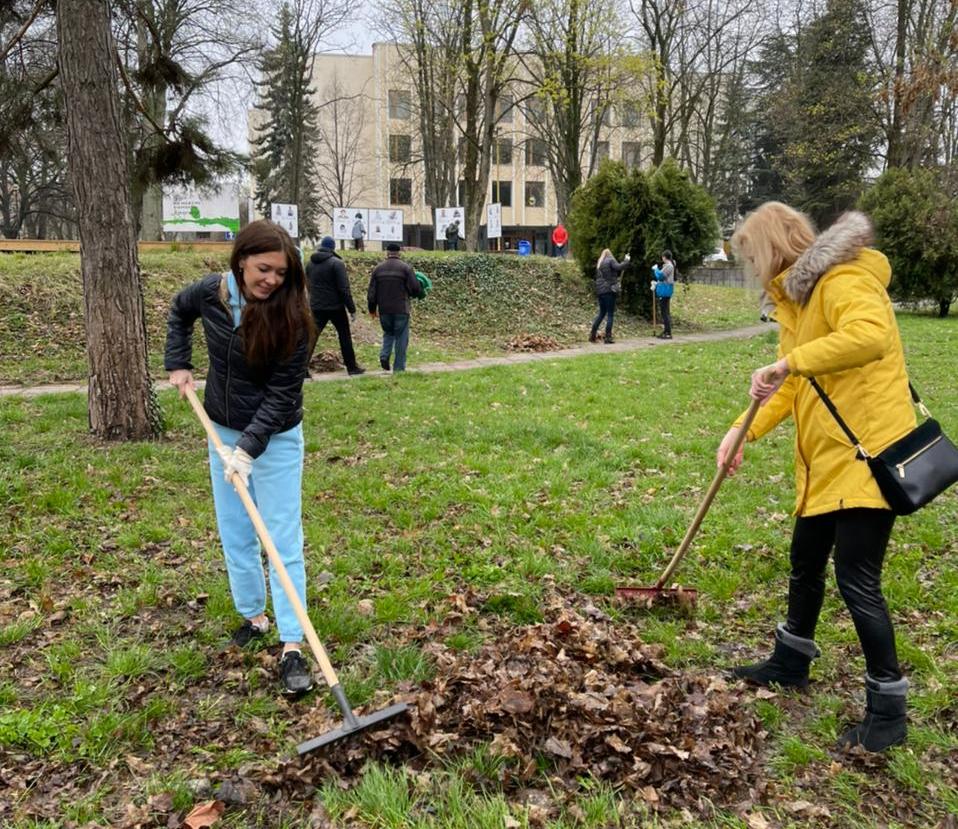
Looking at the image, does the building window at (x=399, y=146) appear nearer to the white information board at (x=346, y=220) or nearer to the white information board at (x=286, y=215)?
the white information board at (x=346, y=220)

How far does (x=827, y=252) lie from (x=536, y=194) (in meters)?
56.6

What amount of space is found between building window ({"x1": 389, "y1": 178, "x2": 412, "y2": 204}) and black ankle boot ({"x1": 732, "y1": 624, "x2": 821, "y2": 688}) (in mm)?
52998

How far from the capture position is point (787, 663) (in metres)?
3.50

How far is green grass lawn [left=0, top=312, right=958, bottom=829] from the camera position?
110 inches

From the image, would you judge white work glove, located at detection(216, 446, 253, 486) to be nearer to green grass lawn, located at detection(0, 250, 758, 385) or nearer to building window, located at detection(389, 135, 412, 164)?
green grass lawn, located at detection(0, 250, 758, 385)

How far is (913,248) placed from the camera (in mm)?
20141

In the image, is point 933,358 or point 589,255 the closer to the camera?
point 933,358

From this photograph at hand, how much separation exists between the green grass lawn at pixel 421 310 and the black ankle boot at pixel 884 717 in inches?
401

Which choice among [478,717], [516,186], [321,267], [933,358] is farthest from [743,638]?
[516,186]

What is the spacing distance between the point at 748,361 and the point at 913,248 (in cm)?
1067

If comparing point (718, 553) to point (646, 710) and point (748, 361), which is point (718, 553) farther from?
point (748, 361)

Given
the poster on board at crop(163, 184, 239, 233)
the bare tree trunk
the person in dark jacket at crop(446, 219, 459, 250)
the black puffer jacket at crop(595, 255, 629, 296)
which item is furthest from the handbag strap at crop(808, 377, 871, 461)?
the poster on board at crop(163, 184, 239, 233)

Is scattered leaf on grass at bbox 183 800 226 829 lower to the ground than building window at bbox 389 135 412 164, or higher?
lower

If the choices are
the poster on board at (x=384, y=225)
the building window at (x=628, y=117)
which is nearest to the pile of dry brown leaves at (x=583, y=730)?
the poster on board at (x=384, y=225)
